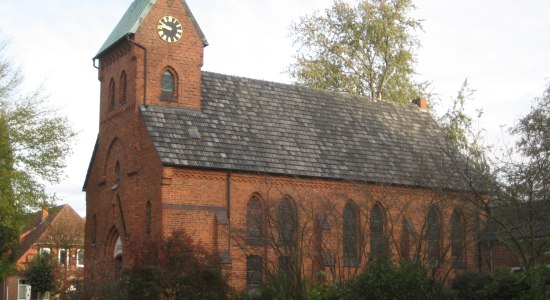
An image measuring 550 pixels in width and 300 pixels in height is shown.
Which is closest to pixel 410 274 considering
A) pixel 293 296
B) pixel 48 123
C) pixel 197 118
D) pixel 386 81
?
pixel 293 296

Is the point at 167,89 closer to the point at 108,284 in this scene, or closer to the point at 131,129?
the point at 131,129

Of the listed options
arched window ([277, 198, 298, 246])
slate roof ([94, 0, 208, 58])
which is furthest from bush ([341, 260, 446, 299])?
slate roof ([94, 0, 208, 58])

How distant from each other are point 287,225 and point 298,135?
919 centimetres

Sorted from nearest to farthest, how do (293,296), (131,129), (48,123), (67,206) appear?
(293,296) → (131,129) → (48,123) → (67,206)

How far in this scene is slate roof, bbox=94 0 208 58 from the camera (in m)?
34.6

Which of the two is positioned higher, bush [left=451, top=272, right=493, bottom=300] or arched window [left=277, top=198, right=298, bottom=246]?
arched window [left=277, top=198, right=298, bottom=246]

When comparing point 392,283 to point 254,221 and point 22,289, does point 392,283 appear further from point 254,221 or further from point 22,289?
point 22,289

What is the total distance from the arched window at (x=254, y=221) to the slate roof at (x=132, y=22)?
7353 millimetres

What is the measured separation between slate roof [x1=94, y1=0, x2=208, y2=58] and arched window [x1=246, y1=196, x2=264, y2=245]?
7353 mm

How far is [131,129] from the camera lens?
113 feet

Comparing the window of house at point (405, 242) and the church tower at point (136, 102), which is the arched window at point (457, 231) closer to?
the window of house at point (405, 242)

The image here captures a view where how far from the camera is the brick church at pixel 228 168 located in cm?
3156

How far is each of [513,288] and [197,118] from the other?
58.2 ft

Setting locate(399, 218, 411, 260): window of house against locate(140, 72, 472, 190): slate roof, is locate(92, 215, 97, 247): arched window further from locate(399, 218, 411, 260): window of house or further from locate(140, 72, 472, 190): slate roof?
locate(399, 218, 411, 260): window of house
